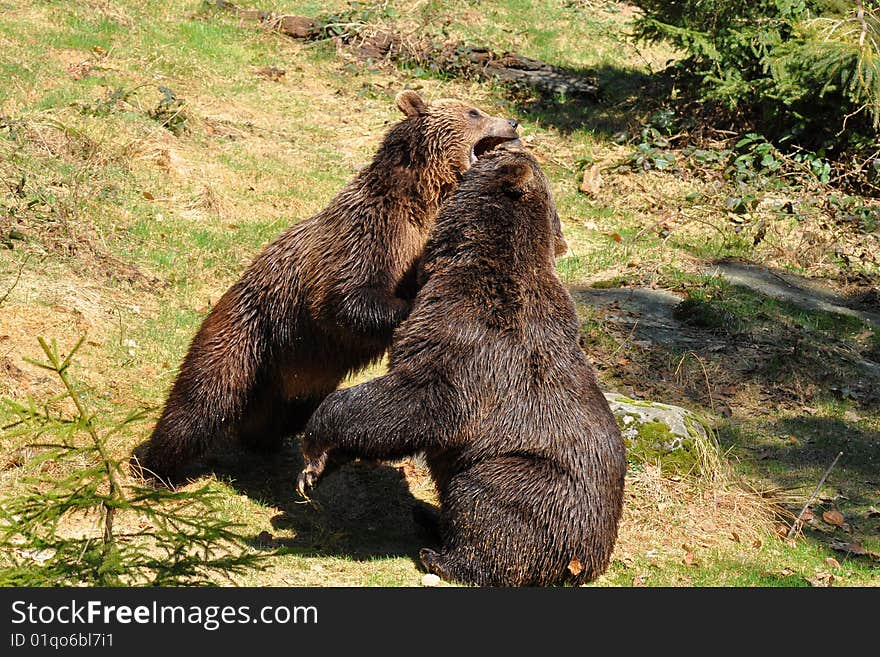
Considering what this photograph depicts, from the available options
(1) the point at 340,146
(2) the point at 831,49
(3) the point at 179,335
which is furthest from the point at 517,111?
(3) the point at 179,335

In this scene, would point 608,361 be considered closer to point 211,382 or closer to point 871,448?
point 871,448

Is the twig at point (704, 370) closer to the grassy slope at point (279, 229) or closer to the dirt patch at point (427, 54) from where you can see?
the grassy slope at point (279, 229)

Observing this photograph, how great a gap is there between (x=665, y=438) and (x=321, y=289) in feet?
9.93

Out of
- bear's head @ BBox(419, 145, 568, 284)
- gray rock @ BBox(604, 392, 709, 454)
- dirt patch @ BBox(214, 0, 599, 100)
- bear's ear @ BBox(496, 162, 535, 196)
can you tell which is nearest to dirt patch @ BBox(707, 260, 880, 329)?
gray rock @ BBox(604, 392, 709, 454)

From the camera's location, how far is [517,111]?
1698 cm

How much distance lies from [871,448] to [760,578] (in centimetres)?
280

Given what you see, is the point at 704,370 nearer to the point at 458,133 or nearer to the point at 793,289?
the point at 793,289

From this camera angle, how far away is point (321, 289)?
7.06 metres

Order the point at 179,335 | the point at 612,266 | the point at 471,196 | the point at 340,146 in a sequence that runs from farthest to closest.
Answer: the point at 340,146 → the point at 612,266 → the point at 179,335 → the point at 471,196

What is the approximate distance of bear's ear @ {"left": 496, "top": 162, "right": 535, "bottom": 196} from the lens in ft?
20.6

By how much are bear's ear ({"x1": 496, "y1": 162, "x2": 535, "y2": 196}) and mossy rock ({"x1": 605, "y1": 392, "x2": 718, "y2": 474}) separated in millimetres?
2485

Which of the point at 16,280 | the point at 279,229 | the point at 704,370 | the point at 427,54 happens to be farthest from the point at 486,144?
the point at 427,54

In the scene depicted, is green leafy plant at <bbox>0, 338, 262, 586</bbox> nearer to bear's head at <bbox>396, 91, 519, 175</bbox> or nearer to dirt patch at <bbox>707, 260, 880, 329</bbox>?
bear's head at <bbox>396, 91, 519, 175</bbox>

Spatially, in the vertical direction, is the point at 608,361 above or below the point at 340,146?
below
